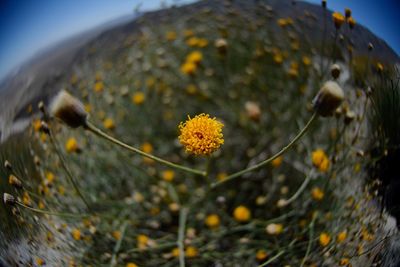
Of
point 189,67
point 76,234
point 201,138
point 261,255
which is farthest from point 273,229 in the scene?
point 189,67

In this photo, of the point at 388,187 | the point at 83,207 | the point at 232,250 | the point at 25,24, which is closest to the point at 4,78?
the point at 25,24

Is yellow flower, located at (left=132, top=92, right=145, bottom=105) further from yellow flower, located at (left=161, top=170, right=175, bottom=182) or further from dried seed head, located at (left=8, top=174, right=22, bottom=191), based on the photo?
dried seed head, located at (left=8, top=174, right=22, bottom=191)

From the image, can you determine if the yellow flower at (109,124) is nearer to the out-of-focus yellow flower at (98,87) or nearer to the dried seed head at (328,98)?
the out-of-focus yellow flower at (98,87)

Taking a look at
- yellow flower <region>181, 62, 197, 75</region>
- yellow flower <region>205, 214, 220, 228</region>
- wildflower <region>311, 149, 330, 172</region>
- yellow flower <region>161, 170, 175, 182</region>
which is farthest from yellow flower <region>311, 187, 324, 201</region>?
yellow flower <region>181, 62, 197, 75</region>

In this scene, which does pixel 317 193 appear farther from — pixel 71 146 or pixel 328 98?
pixel 71 146

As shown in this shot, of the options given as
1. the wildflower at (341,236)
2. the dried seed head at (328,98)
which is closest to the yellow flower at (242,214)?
the wildflower at (341,236)

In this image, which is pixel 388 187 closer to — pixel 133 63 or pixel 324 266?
pixel 324 266
